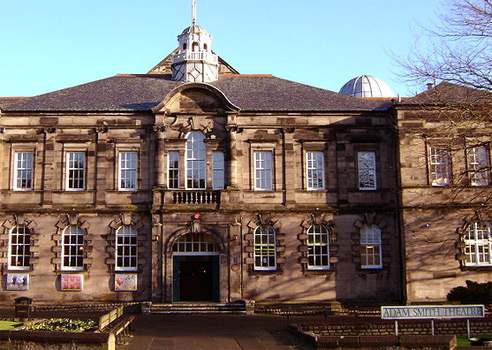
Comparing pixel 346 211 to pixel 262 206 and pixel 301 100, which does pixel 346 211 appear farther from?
pixel 301 100

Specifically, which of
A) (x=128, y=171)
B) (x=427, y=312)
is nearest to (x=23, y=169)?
(x=128, y=171)

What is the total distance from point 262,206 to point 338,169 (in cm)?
440

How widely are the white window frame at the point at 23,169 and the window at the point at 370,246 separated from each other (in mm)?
17160

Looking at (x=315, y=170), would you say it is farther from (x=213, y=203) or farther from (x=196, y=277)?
(x=196, y=277)

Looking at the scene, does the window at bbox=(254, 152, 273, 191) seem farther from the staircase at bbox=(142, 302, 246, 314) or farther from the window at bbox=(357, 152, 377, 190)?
the staircase at bbox=(142, 302, 246, 314)

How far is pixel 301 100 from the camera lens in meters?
32.5

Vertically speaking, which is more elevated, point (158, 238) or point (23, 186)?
point (23, 186)

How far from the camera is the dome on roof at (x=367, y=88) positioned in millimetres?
48188

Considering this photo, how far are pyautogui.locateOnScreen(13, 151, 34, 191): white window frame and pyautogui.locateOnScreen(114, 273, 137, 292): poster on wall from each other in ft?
21.8

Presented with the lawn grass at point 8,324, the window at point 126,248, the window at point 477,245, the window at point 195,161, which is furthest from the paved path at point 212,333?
the window at point 477,245

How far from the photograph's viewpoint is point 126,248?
30.1m

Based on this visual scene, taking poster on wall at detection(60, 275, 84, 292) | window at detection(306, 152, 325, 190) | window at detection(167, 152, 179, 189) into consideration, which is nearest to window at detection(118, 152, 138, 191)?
window at detection(167, 152, 179, 189)

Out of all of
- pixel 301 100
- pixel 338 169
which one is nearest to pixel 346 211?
pixel 338 169

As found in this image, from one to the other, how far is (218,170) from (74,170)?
24.2 feet
